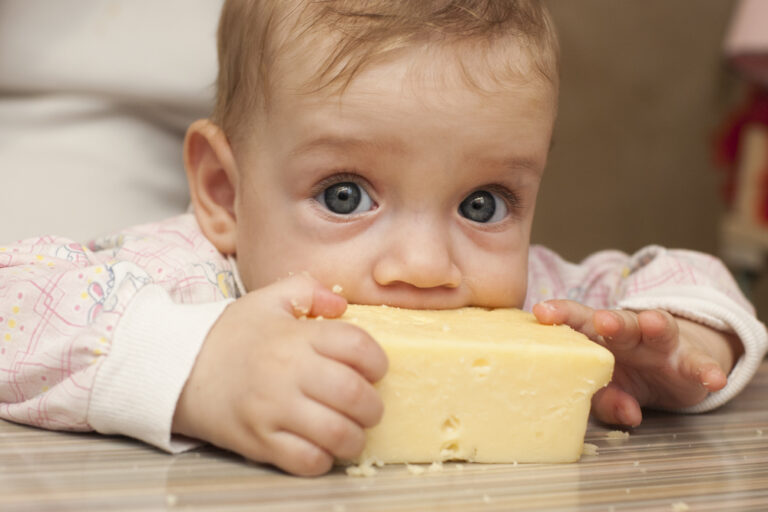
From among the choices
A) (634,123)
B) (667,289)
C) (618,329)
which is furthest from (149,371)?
(634,123)

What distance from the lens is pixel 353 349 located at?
0.63 metres

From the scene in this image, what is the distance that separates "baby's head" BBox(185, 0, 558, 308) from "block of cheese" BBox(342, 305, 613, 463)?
0.35 feet

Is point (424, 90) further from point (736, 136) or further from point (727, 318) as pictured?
point (736, 136)

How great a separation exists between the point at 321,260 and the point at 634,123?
77.3 inches

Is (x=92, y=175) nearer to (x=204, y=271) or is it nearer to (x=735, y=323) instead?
(x=204, y=271)

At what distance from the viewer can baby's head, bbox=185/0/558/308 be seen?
2.56ft

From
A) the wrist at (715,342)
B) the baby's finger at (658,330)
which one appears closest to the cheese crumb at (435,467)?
the baby's finger at (658,330)

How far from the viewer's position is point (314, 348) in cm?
64

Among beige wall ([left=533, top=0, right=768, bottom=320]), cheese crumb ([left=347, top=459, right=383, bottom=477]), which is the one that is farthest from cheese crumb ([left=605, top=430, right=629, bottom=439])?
beige wall ([left=533, top=0, right=768, bottom=320])

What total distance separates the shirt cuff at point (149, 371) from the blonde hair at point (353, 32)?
0.25 metres

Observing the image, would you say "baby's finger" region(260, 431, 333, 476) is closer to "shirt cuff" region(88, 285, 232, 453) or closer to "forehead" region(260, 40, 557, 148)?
"shirt cuff" region(88, 285, 232, 453)

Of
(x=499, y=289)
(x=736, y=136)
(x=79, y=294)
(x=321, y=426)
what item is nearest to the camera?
(x=321, y=426)

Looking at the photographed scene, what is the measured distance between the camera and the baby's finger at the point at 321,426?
0.62 m

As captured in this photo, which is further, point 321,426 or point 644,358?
point 644,358
